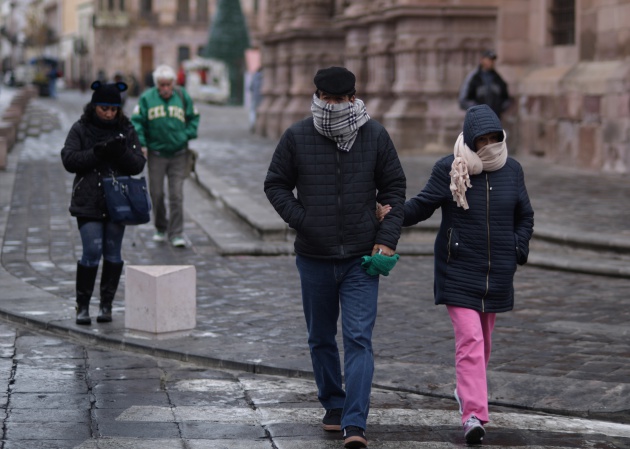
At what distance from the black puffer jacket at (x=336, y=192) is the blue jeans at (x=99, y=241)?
308 centimetres

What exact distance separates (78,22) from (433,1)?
90246 millimetres

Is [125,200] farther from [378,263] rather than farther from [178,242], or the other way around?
[178,242]

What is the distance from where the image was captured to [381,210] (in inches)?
250

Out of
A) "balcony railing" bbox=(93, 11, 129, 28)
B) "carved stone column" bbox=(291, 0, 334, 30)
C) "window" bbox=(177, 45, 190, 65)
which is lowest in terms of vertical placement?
"window" bbox=(177, 45, 190, 65)

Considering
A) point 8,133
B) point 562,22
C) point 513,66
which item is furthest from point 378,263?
point 8,133

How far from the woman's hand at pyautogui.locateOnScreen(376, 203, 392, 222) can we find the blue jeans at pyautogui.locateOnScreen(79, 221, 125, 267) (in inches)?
129

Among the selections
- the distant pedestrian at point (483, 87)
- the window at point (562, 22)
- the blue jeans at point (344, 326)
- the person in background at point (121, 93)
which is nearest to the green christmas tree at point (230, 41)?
the person in background at point (121, 93)

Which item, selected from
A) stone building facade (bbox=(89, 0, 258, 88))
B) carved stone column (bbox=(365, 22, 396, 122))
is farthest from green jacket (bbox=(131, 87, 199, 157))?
stone building facade (bbox=(89, 0, 258, 88))

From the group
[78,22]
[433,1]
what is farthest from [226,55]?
[78,22]

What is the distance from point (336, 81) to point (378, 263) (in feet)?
2.82

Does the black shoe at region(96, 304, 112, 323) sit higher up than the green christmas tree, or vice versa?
the green christmas tree

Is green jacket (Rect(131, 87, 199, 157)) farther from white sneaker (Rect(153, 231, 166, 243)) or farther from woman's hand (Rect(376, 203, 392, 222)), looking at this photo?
woman's hand (Rect(376, 203, 392, 222))

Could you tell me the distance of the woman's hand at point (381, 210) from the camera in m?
6.34

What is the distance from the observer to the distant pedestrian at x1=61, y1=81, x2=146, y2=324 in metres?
8.96
